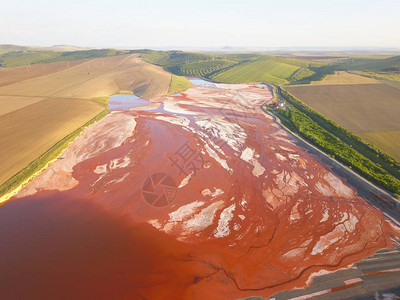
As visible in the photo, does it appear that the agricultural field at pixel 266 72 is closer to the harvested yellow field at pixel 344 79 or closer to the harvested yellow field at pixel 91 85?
the harvested yellow field at pixel 344 79

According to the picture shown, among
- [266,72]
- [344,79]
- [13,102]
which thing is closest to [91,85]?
[13,102]

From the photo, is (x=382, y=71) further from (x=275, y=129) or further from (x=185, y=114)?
(x=185, y=114)

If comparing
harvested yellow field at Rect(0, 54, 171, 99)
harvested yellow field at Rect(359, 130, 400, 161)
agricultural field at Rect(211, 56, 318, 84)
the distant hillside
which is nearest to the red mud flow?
harvested yellow field at Rect(359, 130, 400, 161)

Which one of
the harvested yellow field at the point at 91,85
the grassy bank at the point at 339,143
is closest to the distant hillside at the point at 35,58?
the harvested yellow field at the point at 91,85

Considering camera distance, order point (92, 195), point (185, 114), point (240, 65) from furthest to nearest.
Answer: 1. point (240, 65)
2. point (185, 114)
3. point (92, 195)

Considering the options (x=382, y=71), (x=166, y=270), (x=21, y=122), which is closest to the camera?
(x=166, y=270)

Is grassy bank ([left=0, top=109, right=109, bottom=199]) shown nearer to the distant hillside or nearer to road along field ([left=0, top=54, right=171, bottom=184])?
road along field ([left=0, top=54, right=171, bottom=184])

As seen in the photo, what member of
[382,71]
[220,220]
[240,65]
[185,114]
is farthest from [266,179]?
[240,65]
